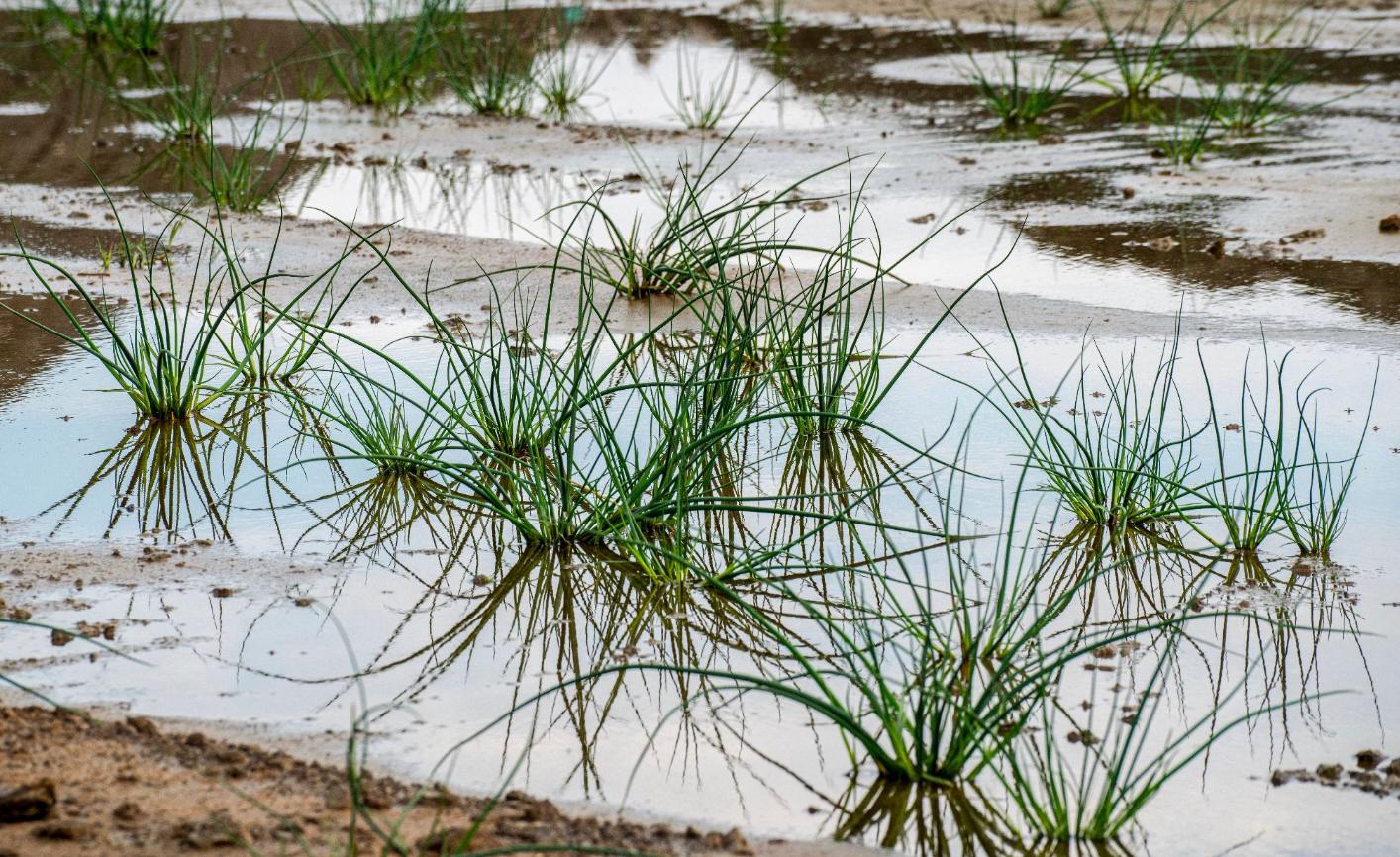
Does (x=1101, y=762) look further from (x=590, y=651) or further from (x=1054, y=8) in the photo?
(x=1054, y=8)

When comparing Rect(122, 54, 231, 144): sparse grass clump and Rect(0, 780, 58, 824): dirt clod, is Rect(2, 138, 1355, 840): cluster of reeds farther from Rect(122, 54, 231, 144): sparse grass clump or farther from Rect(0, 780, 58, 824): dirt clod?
Rect(122, 54, 231, 144): sparse grass clump

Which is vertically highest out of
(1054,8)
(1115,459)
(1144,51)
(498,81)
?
(1054,8)

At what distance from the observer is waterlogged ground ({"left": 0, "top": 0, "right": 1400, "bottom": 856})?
2207 millimetres

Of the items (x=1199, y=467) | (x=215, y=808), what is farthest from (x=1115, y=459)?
(x=215, y=808)

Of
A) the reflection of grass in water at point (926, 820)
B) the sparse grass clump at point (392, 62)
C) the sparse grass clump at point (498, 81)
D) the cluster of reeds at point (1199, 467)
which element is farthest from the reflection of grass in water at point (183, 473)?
the sparse grass clump at point (498, 81)

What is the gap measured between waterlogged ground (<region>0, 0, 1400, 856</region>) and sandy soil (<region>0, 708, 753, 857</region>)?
0.11m

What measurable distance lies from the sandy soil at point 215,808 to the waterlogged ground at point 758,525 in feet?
0.35

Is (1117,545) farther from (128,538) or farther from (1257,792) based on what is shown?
(128,538)

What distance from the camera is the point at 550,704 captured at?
7.76 ft

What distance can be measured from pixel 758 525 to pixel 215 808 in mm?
1360

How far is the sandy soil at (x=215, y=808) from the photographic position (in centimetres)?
187

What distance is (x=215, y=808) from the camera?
1971 millimetres

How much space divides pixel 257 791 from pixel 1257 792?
1326mm

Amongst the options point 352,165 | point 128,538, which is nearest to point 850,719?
point 128,538
